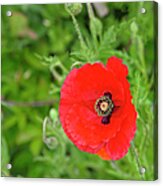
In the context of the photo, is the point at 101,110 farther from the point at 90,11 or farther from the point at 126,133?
the point at 90,11

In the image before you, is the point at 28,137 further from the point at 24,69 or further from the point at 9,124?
the point at 24,69

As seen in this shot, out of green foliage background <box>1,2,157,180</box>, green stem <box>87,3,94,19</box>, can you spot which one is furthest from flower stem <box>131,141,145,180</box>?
green stem <box>87,3,94,19</box>

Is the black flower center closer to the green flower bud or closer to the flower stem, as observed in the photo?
the flower stem

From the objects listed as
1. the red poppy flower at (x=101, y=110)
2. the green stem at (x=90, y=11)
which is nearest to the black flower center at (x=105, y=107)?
the red poppy flower at (x=101, y=110)

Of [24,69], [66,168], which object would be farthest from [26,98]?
[66,168]

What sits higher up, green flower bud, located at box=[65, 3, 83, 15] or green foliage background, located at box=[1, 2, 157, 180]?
green flower bud, located at box=[65, 3, 83, 15]

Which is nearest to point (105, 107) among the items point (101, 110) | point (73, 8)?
point (101, 110)

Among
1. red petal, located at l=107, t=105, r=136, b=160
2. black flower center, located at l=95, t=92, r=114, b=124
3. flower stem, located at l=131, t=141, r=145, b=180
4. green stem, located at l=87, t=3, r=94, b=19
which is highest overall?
green stem, located at l=87, t=3, r=94, b=19
